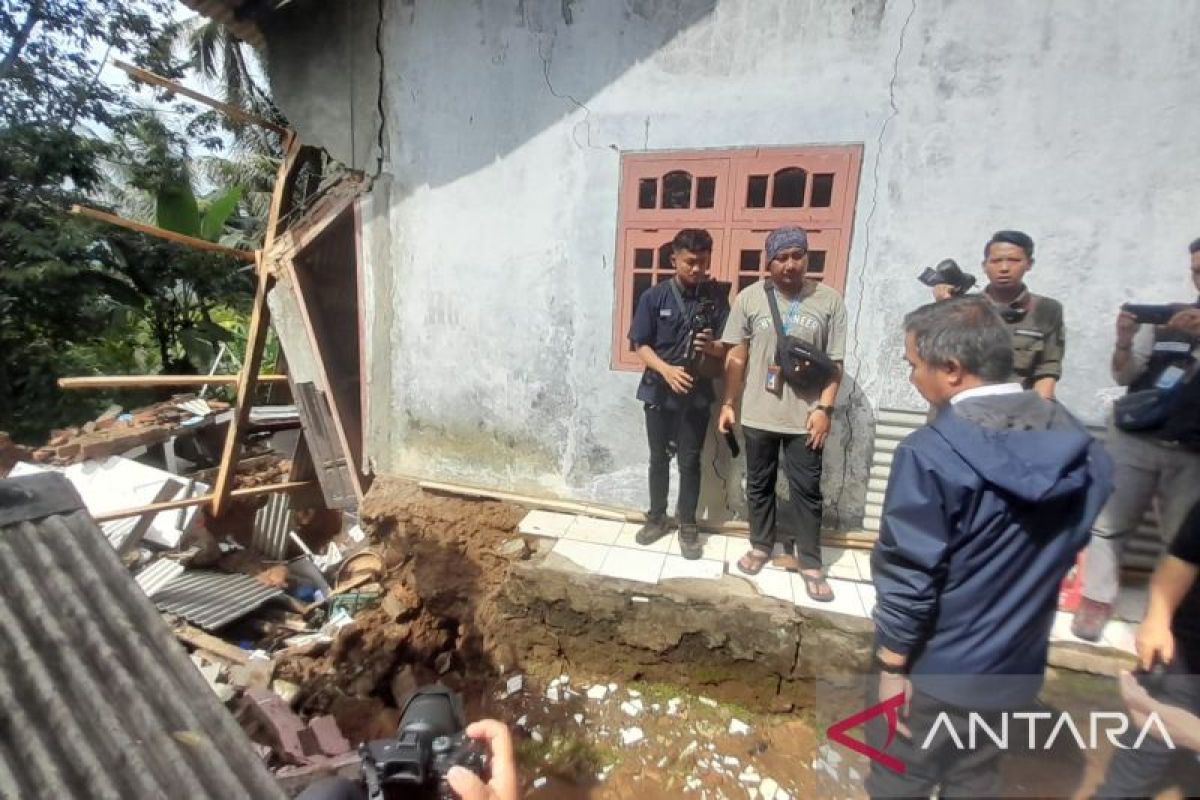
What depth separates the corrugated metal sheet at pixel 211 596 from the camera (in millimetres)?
4113

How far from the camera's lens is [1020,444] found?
1.58m

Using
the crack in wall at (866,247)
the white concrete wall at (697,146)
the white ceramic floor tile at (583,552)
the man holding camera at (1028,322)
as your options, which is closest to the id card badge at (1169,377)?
the man holding camera at (1028,322)

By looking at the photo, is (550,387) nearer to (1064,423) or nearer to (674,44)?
(674,44)

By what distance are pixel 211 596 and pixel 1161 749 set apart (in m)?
5.37

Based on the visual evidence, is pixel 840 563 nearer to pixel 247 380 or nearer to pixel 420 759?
pixel 420 759

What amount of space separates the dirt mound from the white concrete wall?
411 mm

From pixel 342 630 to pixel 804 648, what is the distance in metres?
2.90

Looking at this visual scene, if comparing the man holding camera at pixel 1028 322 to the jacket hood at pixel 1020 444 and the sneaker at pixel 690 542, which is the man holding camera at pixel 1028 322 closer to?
the jacket hood at pixel 1020 444

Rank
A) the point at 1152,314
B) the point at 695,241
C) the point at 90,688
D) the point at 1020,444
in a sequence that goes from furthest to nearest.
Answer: the point at 695,241 < the point at 1152,314 < the point at 1020,444 < the point at 90,688

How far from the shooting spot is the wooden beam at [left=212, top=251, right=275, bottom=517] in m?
4.96

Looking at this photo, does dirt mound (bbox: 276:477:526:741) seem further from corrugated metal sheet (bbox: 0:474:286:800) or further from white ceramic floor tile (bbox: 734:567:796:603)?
corrugated metal sheet (bbox: 0:474:286:800)

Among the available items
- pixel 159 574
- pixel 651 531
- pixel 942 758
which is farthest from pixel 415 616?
pixel 942 758

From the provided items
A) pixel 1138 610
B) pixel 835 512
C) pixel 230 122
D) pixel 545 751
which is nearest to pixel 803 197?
pixel 835 512

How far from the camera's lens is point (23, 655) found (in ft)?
3.86
